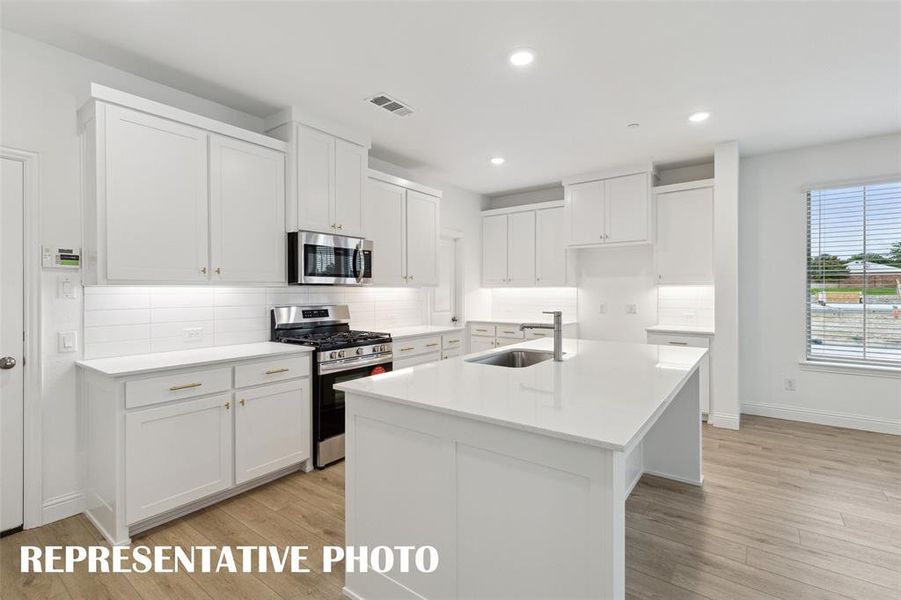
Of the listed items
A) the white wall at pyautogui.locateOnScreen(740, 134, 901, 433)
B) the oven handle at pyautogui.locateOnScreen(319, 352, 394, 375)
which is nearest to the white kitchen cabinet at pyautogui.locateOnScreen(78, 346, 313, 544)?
the oven handle at pyautogui.locateOnScreen(319, 352, 394, 375)

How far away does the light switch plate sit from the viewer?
8.34 feet

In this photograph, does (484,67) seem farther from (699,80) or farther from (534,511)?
(534,511)

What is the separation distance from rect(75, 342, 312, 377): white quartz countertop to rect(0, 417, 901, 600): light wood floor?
906 mm

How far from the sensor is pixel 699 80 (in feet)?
9.55

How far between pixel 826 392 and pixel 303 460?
4855 millimetres

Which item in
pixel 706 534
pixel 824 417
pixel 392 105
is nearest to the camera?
pixel 706 534

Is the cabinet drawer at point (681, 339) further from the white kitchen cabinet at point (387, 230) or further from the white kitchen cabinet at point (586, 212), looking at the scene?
the white kitchen cabinet at point (387, 230)

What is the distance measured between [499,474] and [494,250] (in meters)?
4.82

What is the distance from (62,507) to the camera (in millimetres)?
2549

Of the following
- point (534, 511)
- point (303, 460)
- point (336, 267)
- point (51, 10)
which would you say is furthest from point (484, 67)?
point (303, 460)

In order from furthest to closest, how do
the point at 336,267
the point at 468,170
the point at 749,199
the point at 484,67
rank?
the point at 468,170, the point at 749,199, the point at 336,267, the point at 484,67

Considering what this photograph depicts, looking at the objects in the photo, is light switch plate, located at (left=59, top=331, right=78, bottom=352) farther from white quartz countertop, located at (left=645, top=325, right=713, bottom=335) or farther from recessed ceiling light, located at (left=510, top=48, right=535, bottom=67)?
white quartz countertop, located at (left=645, top=325, right=713, bottom=335)

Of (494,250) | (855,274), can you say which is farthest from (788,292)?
(494,250)

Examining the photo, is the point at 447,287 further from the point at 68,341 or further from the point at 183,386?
the point at 68,341
